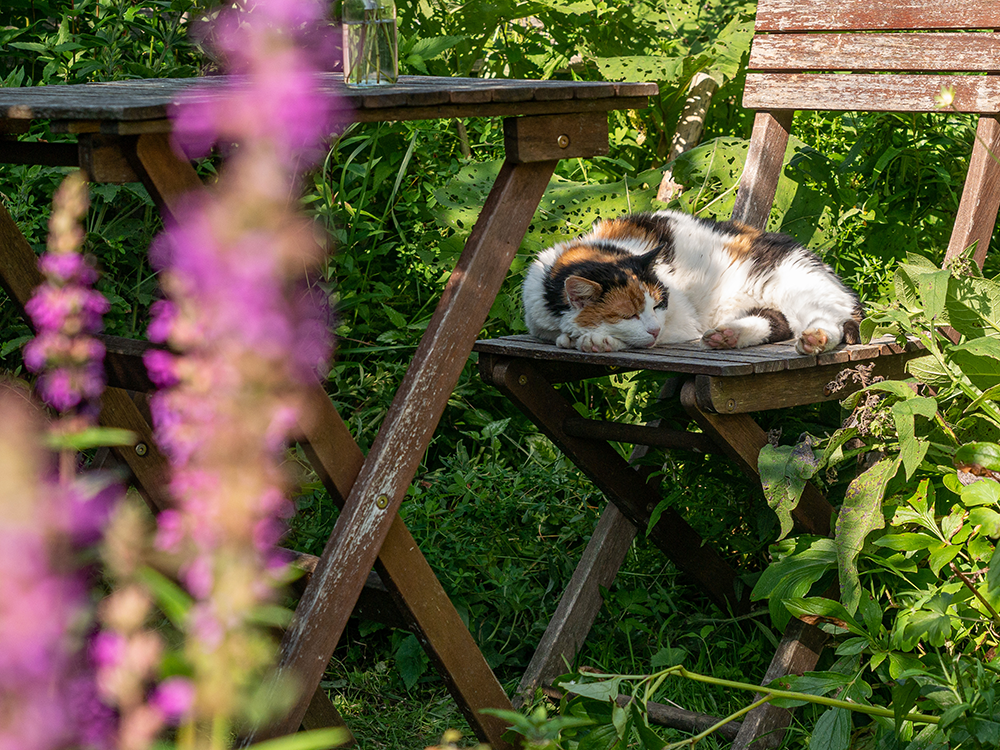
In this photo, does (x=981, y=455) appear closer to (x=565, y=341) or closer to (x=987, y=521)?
(x=987, y=521)

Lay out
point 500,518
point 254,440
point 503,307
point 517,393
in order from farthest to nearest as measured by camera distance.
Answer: point 503,307 → point 500,518 → point 517,393 → point 254,440

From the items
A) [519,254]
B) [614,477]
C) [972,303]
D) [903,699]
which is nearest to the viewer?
[903,699]

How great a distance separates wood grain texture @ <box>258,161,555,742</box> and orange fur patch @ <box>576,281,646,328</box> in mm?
399

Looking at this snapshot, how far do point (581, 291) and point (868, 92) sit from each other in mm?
828

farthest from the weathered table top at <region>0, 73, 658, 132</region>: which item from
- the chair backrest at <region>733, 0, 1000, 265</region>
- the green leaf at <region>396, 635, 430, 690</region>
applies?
the green leaf at <region>396, 635, 430, 690</region>

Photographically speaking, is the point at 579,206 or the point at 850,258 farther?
the point at 850,258

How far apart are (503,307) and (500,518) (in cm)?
65

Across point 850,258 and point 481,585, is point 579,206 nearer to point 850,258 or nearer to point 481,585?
point 850,258

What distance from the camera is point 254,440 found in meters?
0.38

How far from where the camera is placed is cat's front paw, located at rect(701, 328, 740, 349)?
1.95 m

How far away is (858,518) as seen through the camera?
5.62 ft

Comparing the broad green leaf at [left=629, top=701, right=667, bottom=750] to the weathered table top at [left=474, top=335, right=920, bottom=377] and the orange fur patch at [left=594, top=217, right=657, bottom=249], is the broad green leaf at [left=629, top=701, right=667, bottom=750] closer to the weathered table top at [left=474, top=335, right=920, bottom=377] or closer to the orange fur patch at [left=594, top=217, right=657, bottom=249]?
the weathered table top at [left=474, top=335, right=920, bottom=377]

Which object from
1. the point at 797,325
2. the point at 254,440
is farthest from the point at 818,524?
the point at 254,440

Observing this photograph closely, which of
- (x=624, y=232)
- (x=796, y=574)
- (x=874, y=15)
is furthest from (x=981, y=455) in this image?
(x=874, y=15)
